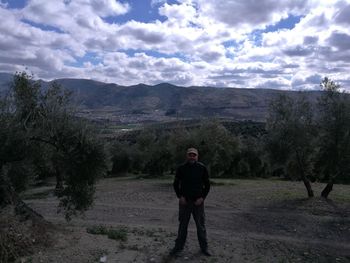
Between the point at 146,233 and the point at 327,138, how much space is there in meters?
12.1

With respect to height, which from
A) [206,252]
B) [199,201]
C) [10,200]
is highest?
[199,201]

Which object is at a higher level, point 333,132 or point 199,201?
point 333,132

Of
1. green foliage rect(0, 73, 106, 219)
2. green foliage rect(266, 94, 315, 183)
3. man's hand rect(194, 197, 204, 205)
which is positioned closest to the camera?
man's hand rect(194, 197, 204, 205)

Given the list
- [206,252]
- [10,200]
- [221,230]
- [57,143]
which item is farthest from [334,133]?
[10,200]

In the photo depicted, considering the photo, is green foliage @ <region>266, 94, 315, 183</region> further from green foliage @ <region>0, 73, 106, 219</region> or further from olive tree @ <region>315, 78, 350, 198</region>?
green foliage @ <region>0, 73, 106, 219</region>

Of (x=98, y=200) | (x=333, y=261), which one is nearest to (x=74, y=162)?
(x=333, y=261)

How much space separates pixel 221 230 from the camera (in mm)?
14719

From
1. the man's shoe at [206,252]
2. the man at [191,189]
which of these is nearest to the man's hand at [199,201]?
the man at [191,189]

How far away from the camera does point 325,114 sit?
2158cm

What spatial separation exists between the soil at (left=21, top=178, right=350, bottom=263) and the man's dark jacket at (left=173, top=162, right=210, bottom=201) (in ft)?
4.70

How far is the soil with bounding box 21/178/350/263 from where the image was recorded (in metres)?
10.2

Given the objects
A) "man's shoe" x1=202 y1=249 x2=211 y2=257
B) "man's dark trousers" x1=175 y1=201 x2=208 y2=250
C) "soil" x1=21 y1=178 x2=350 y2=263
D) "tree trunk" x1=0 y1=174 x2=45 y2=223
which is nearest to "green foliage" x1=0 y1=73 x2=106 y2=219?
"tree trunk" x1=0 y1=174 x2=45 y2=223

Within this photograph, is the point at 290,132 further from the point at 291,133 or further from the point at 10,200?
the point at 10,200

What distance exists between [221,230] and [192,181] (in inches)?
212
